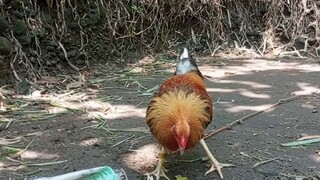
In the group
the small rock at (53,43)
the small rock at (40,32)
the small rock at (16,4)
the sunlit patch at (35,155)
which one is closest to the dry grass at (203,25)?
the small rock at (53,43)

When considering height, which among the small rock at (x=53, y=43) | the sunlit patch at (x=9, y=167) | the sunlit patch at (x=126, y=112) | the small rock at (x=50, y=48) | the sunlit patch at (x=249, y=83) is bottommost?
the sunlit patch at (x=249, y=83)

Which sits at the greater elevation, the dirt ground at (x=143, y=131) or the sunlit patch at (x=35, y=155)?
the sunlit patch at (x=35, y=155)

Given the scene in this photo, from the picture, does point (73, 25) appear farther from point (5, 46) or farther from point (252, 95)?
point (252, 95)

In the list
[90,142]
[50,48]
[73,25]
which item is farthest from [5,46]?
[90,142]

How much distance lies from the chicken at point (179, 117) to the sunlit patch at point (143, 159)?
0.40 feet

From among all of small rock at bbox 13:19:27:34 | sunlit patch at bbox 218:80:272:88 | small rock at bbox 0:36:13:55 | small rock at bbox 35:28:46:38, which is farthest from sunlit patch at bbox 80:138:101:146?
small rock at bbox 35:28:46:38

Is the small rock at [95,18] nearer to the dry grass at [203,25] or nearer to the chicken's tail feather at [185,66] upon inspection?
the dry grass at [203,25]

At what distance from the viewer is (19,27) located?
5.14m

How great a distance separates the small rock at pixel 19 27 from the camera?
5.12m

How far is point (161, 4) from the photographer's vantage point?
6762mm

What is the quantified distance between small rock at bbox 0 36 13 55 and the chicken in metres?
2.21

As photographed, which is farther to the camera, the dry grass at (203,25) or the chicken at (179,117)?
the dry grass at (203,25)

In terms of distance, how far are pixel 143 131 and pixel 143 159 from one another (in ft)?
1.57

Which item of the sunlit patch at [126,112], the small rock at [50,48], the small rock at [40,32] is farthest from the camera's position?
the small rock at [50,48]
